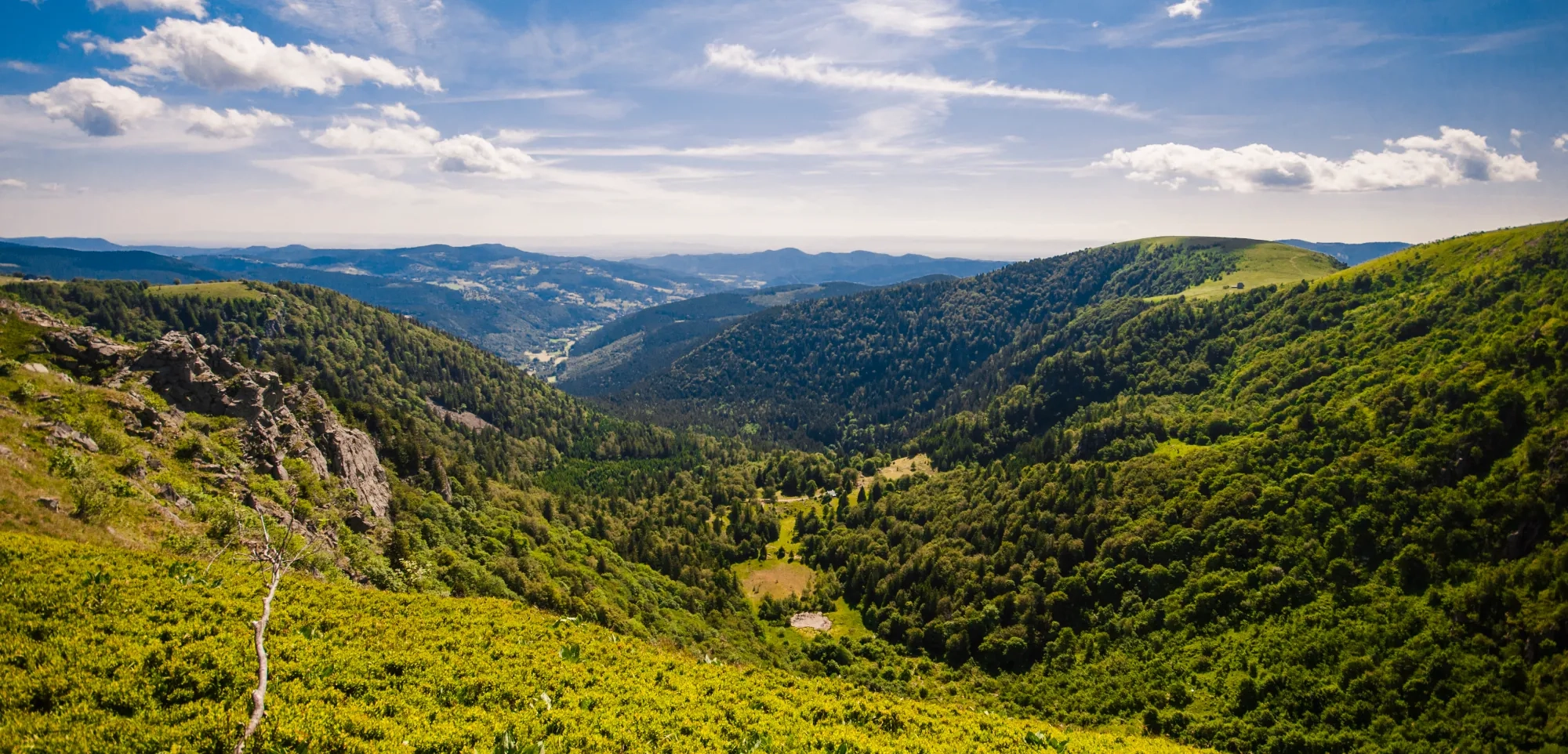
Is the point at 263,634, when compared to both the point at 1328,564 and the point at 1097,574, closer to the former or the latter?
the point at 1328,564

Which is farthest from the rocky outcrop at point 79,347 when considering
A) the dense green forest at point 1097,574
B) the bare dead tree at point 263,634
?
the bare dead tree at point 263,634

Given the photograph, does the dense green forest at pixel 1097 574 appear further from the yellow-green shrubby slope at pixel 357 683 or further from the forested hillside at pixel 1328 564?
the forested hillside at pixel 1328 564

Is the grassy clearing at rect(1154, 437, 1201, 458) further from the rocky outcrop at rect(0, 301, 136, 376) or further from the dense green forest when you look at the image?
the rocky outcrop at rect(0, 301, 136, 376)

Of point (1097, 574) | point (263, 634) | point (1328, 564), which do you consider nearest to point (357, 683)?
point (263, 634)

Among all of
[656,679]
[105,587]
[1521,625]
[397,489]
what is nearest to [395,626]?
[105,587]

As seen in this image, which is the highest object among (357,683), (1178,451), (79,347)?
(79,347)

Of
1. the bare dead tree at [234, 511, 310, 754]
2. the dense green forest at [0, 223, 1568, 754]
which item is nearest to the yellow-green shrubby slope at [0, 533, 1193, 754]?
the dense green forest at [0, 223, 1568, 754]
